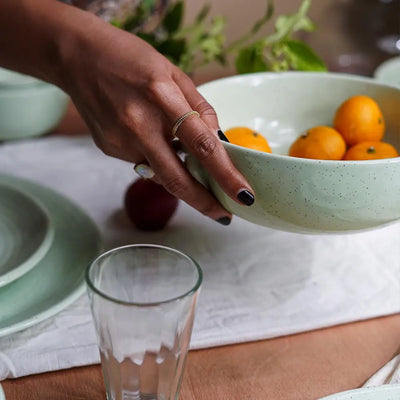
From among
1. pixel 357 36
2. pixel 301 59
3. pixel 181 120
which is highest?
pixel 181 120

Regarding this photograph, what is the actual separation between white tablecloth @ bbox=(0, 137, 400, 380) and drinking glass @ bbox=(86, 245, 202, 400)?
0.27ft

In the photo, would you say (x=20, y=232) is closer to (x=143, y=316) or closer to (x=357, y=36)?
(x=143, y=316)

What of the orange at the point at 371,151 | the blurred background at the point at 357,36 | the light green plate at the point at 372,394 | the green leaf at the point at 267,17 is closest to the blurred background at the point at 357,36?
the blurred background at the point at 357,36

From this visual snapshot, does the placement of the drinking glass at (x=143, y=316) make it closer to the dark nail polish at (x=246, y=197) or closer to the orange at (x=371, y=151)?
the dark nail polish at (x=246, y=197)

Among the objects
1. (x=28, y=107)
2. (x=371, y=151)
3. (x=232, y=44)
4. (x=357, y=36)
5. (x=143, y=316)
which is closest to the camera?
(x=143, y=316)

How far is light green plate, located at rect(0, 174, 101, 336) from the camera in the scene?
60cm

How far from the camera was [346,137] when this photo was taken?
2.45 ft

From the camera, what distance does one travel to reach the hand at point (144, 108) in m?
0.57

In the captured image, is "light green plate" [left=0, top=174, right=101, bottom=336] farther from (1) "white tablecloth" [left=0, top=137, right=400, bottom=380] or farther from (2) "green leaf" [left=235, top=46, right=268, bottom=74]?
(2) "green leaf" [left=235, top=46, right=268, bottom=74]

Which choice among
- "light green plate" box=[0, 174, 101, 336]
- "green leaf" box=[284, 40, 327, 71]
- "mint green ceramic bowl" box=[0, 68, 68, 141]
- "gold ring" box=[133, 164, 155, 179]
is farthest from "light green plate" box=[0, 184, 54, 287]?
"green leaf" box=[284, 40, 327, 71]

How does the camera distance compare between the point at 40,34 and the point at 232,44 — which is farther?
the point at 232,44

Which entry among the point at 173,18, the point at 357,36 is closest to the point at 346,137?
the point at 173,18

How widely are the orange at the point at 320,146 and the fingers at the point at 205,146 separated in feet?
0.43

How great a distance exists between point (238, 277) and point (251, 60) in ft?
1.29
